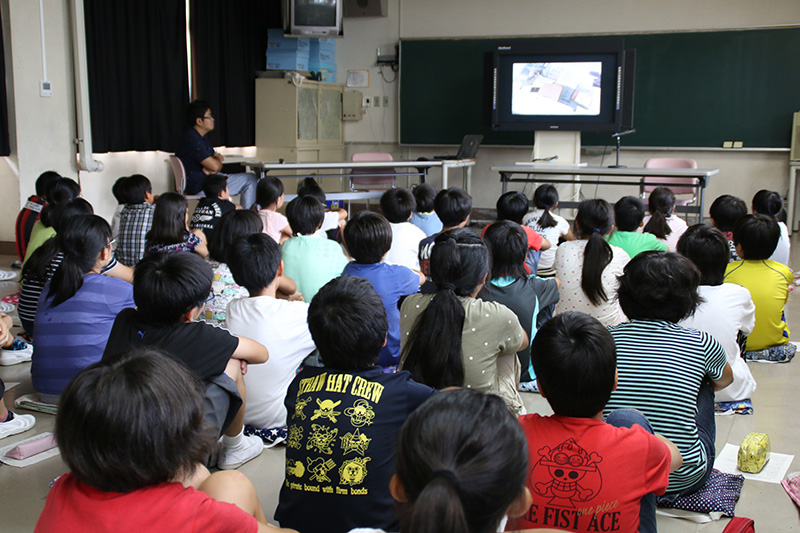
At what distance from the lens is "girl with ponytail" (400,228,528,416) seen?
1.91 meters

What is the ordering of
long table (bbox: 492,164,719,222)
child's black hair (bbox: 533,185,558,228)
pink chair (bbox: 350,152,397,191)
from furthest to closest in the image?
1. pink chair (bbox: 350,152,397,191)
2. long table (bbox: 492,164,719,222)
3. child's black hair (bbox: 533,185,558,228)

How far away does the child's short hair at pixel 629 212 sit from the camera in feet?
11.8

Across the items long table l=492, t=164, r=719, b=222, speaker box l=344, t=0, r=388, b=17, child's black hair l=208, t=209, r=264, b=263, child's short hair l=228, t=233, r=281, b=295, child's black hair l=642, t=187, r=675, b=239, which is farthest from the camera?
speaker box l=344, t=0, r=388, b=17

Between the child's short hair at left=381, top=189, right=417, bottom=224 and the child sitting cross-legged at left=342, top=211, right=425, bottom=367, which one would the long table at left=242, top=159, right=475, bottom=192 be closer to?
the child's short hair at left=381, top=189, right=417, bottom=224

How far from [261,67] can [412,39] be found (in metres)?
1.85

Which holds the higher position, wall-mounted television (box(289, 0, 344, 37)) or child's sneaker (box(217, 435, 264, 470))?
wall-mounted television (box(289, 0, 344, 37))

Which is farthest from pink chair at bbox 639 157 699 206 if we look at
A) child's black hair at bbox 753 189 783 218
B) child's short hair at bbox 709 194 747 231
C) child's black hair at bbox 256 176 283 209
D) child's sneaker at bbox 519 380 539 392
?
child's sneaker at bbox 519 380 539 392

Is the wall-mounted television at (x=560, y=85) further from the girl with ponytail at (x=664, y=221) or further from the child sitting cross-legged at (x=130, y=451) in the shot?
the child sitting cross-legged at (x=130, y=451)

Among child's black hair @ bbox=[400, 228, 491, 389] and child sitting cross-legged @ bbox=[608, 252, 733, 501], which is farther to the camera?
child's black hair @ bbox=[400, 228, 491, 389]

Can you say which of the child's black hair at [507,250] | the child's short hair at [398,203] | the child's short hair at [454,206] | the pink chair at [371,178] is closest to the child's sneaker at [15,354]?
the child's short hair at [398,203]

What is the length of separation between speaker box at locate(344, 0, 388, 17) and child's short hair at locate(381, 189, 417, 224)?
537cm

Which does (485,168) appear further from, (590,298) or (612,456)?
(612,456)

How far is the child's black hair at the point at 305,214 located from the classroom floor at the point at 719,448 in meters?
1.23

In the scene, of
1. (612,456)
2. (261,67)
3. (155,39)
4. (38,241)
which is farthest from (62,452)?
(261,67)
